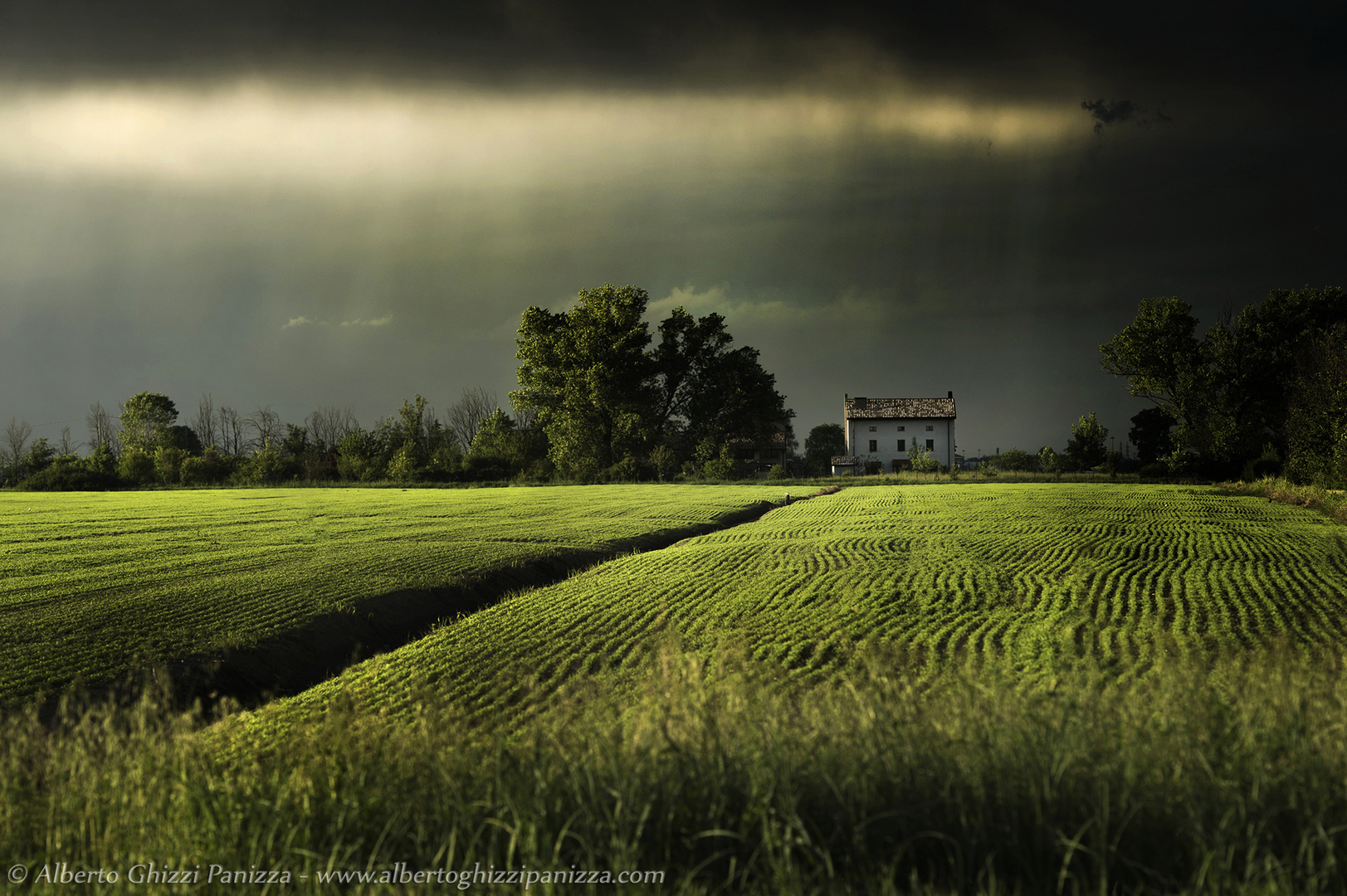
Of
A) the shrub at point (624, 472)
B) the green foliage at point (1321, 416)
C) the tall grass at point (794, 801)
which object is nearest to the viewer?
the tall grass at point (794, 801)

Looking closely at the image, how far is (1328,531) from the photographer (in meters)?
24.2

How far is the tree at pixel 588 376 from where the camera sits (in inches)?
2783

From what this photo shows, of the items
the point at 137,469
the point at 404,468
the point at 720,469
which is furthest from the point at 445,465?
the point at 137,469

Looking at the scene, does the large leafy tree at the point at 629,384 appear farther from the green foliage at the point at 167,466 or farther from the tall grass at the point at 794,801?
the tall grass at the point at 794,801

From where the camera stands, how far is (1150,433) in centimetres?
9800

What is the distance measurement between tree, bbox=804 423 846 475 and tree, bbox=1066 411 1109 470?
43410 mm

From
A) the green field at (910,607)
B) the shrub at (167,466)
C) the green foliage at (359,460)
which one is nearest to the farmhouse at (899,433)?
the green foliage at (359,460)

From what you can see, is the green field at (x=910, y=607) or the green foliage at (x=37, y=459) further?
the green foliage at (x=37, y=459)

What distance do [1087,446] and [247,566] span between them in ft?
249

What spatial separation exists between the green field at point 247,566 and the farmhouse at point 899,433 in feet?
204

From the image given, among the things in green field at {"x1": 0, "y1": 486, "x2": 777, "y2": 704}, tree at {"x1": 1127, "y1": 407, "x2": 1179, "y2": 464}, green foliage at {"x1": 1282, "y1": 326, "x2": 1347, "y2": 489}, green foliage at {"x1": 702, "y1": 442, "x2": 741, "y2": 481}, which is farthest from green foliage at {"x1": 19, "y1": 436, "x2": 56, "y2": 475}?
tree at {"x1": 1127, "y1": 407, "x2": 1179, "y2": 464}

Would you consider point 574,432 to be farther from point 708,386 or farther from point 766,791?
point 766,791

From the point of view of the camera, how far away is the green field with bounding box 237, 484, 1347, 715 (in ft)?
33.5

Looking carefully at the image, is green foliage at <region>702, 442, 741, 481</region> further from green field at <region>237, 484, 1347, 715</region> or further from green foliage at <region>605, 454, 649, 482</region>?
green field at <region>237, 484, 1347, 715</region>
